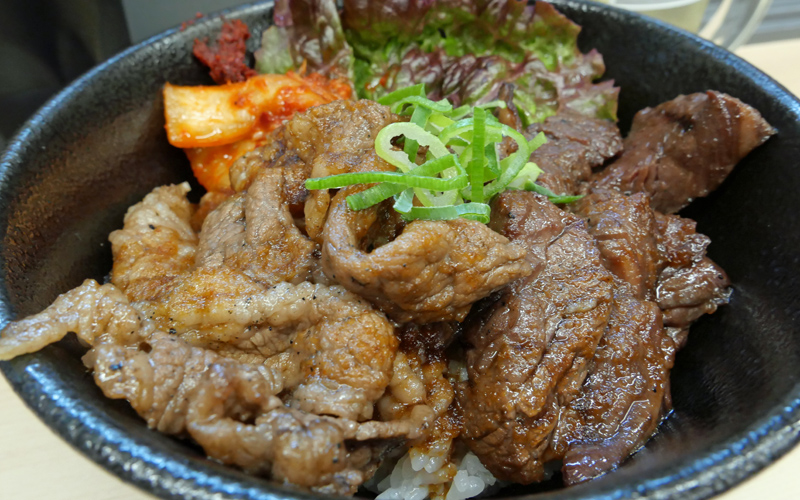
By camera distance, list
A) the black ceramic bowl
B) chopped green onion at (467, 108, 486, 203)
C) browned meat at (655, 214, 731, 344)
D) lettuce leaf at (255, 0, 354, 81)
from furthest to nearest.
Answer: lettuce leaf at (255, 0, 354, 81), browned meat at (655, 214, 731, 344), chopped green onion at (467, 108, 486, 203), the black ceramic bowl

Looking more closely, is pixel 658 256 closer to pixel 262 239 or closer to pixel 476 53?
A: pixel 262 239

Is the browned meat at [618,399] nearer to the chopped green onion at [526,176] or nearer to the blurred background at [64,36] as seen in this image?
the chopped green onion at [526,176]

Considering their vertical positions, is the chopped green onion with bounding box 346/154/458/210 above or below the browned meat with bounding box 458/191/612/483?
above

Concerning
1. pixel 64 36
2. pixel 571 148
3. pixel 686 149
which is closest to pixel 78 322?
pixel 571 148

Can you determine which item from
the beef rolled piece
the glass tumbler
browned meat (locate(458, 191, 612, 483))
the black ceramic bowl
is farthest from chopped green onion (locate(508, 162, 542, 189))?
the glass tumbler

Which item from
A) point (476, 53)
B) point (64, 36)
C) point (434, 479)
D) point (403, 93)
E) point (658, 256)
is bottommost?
point (434, 479)

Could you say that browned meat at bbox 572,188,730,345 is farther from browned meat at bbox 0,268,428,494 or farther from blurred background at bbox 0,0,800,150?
blurred background at bbox 0,0,800,150
